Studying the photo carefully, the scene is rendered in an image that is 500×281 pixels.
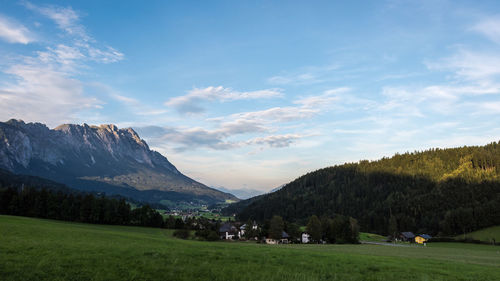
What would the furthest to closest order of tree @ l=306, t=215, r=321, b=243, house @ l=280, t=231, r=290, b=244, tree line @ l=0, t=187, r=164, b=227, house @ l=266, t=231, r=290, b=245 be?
house @ l=280, t=231, r=290, b=244
house @ l=266, t=231, r=290, b=245
tree @ l=306, t=215, r=321, b=243
tree line @ l=0, t=187, r=164, b=227

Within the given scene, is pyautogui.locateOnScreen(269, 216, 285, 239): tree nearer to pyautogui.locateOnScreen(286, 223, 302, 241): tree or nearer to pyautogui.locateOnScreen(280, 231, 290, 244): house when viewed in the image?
pyautogui.locateOnScreen(280, 231, 290, 244): house

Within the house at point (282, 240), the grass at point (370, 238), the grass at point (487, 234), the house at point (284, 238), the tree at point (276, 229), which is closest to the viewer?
the tree at point (276, 229)

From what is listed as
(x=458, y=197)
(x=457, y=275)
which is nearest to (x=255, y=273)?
(x=457, y=275)

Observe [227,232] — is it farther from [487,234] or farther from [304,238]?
[487,234]

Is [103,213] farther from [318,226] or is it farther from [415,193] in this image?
[415,193]

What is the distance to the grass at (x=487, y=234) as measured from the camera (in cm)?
10931

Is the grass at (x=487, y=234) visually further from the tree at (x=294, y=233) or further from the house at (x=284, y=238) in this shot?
the house at (x=284, y=238)

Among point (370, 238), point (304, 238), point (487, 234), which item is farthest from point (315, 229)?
point (487, 234)

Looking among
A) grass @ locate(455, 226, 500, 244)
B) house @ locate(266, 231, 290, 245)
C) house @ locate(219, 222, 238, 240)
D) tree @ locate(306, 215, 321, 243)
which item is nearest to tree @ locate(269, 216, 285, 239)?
house @ locate(266, 231, 290, 245)

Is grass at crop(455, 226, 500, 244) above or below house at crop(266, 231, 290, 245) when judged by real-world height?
above

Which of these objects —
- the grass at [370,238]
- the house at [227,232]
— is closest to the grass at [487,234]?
the grass at [370,238]

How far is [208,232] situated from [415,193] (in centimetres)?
16538

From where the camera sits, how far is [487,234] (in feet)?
389

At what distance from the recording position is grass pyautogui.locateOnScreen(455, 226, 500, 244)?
10931cm
